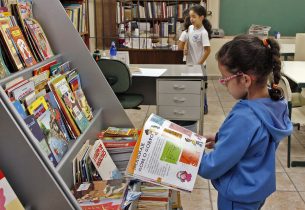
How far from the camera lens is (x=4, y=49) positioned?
54.1 inches

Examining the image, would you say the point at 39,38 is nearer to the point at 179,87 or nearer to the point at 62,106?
the point at 62,106

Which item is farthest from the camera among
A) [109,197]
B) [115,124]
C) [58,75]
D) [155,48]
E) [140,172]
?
[155,48]

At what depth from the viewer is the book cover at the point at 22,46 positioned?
145 centimetres

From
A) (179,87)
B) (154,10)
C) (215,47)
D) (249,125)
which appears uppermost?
(154,10)

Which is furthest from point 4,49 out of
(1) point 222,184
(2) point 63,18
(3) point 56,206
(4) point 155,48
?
(4) point 155,48

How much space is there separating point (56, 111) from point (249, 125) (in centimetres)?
82

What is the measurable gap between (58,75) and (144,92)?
1.93m

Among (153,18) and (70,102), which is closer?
(70,102)

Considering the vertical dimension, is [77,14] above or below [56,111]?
above

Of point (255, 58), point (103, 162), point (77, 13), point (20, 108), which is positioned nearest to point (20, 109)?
point (20, 108)

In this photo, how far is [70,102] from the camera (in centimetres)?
→ 169

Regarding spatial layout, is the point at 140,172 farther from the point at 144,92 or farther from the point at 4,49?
the point at 144,92

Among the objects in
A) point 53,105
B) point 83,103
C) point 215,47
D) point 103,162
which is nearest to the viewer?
point 53,105

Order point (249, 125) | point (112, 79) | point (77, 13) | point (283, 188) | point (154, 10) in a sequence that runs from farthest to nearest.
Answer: point (154, 10), point (77, 13), point (112, 79), point (283, 188), point (249, 125)
